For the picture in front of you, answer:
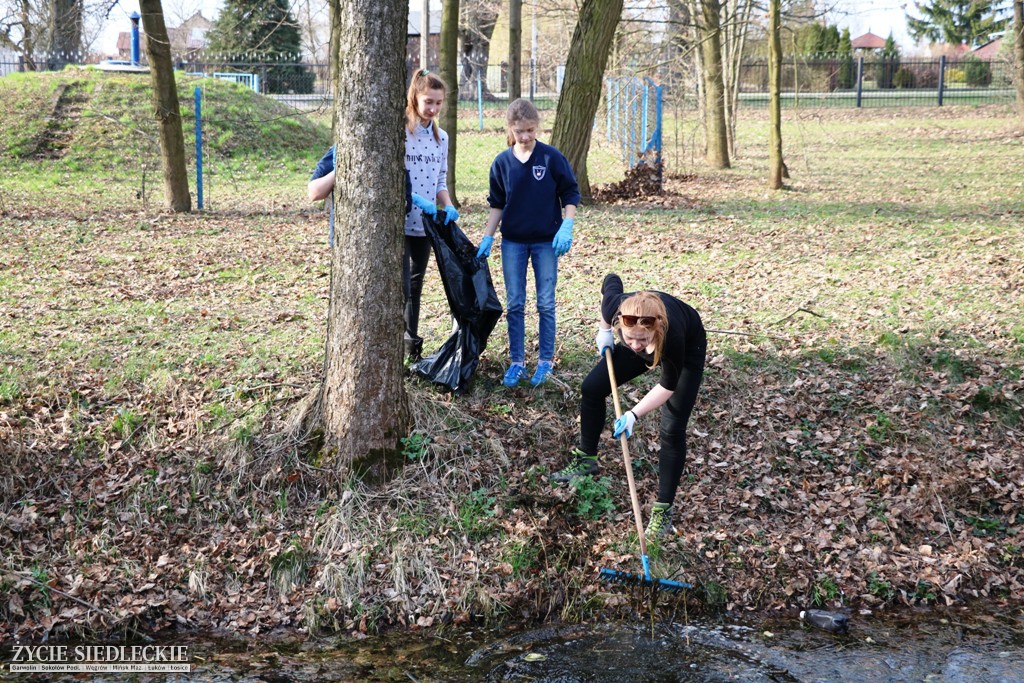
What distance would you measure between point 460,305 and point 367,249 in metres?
0.96

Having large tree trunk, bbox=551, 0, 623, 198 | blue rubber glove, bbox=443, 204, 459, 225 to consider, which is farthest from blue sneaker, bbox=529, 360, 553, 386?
large tree trunk, bbox=551, 0, 623, 198

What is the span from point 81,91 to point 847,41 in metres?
35.6

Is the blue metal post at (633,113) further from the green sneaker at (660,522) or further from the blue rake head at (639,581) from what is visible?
the blue rake head at (639,581)

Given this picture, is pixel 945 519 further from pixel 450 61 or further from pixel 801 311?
pixel 450 61

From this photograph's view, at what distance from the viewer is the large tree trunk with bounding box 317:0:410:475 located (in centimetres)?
488

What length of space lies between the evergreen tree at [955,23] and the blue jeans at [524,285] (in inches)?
778

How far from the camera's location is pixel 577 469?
554 centimetres

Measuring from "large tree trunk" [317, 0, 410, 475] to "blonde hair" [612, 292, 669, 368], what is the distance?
1.46m

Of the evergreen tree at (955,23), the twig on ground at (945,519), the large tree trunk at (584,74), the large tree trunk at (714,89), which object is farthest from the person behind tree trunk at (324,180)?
the evergreen tree at (955,23)

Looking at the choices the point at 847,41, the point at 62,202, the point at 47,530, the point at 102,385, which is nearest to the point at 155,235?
the point at 62,202

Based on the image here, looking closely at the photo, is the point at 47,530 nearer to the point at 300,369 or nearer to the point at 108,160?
the point at 300,369

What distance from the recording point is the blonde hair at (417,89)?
5.41 m

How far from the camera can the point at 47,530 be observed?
5152 mm

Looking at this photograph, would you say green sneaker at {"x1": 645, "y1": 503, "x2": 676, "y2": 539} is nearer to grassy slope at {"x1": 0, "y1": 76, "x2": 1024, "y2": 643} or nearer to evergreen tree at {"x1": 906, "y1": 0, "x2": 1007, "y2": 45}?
grassy slope at {"x1": 0, "y1": 76, "x2": 1024, "y2": 643}
